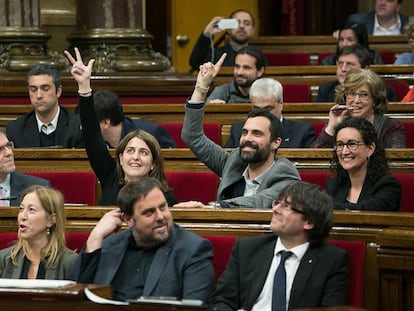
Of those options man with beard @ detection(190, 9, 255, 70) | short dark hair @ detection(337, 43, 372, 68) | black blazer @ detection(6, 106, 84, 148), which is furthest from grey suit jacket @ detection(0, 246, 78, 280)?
man with beard @ detection(190, 9, 255, 70)

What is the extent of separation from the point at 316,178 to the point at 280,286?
1454 millimetres

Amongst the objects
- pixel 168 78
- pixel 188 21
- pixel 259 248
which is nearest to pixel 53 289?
pixel 259 248

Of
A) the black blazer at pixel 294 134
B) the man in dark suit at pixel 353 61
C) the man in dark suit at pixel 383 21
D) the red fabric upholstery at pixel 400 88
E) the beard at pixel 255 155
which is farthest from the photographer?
the man in dark suit at pixel 383 21

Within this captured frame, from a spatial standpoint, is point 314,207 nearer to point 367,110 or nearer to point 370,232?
point 370,232

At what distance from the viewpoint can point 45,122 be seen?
6957 millimetres

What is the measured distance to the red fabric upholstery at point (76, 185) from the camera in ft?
19.4

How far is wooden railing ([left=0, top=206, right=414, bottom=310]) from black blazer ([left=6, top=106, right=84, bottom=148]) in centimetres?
199

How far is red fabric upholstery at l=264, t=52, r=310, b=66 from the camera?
34.2 ft

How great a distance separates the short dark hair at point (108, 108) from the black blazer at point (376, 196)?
55.8 inches

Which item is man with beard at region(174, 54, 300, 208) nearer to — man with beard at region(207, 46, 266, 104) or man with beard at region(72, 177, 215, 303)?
man with beard at region(72, 177, 215, 303)

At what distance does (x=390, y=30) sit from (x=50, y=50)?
303 cm

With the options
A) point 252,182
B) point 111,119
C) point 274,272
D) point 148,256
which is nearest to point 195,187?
point 252,182

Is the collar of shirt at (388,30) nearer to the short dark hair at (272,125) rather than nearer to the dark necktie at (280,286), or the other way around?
the short dark hair at (272,125)

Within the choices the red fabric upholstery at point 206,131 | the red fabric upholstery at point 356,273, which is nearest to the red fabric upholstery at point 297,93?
the red fabric upholstery at point 206,131
